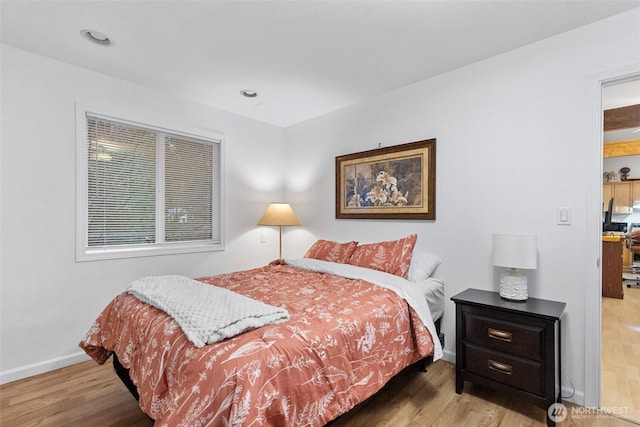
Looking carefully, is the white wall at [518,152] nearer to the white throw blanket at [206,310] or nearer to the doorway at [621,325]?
the doorway at [621,325]

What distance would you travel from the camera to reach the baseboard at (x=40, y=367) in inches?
92.7

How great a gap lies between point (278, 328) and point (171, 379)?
487 mm

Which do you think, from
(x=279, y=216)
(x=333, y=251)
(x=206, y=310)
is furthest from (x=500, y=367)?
(x=279, y=216)

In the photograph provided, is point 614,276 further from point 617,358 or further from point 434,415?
point 434,415

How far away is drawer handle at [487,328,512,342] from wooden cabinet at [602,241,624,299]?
12.4ft

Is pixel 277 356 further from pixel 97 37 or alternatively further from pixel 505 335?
pixel 97 37

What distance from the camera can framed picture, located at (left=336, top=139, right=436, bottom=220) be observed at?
2.85m

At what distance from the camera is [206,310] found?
1.55 metres

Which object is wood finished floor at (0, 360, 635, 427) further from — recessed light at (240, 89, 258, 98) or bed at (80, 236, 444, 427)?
recessed light at (240, 89, 258, 98)

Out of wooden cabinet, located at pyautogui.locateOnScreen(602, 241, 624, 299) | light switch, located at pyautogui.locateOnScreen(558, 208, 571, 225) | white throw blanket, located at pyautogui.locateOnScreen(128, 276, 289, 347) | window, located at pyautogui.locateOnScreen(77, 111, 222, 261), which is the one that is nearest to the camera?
white throw blanket, located at pyautogui.locateOnScreen(128, 276, 289, 347)

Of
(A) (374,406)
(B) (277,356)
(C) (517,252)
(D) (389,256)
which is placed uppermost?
(C) (517,252)

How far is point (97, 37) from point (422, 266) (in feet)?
9.91

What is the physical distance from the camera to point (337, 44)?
7.56 ft

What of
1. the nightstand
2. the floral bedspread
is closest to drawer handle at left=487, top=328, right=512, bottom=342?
the nightstand
